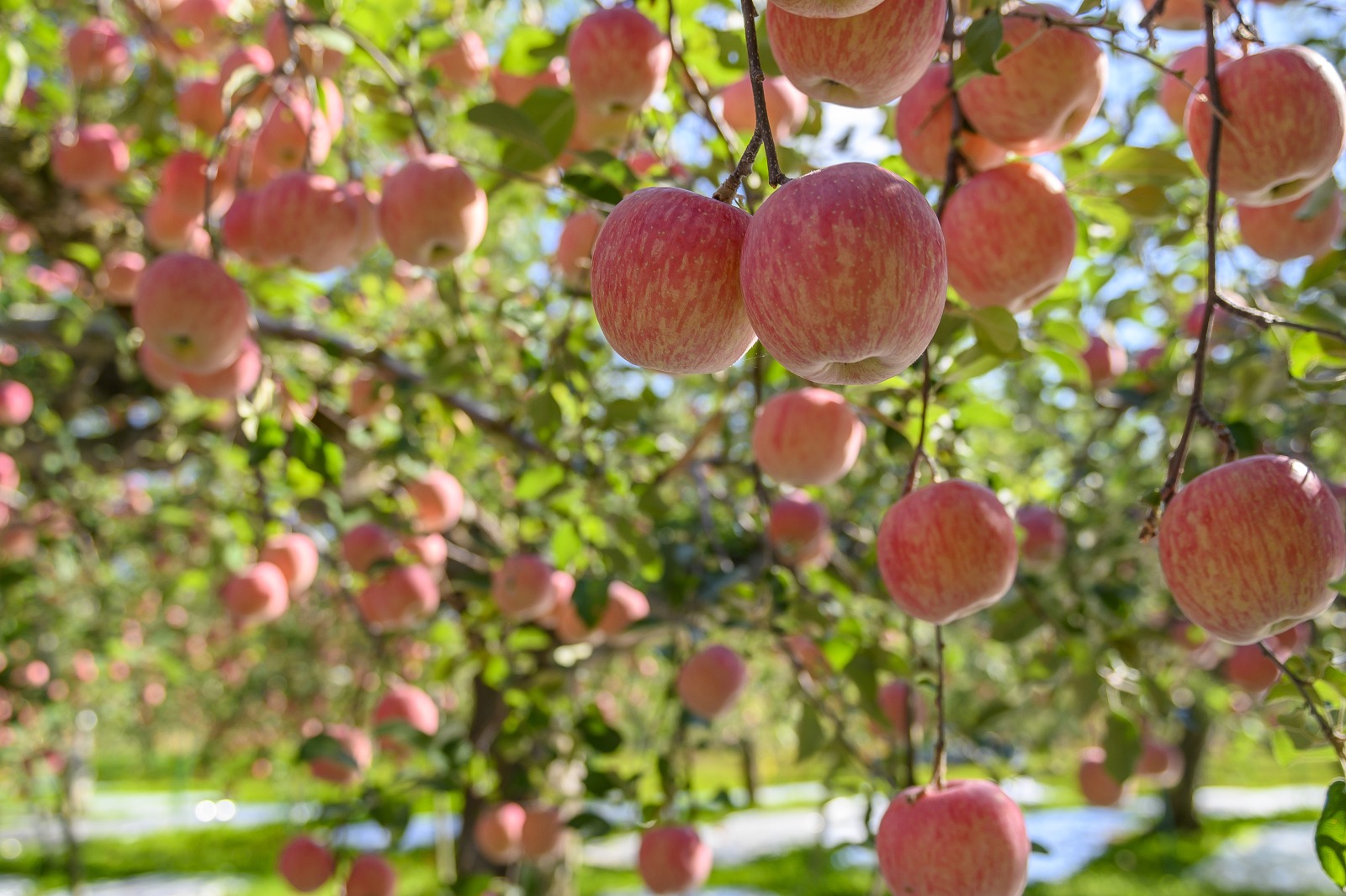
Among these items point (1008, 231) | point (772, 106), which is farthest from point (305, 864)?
point (1008, 231)

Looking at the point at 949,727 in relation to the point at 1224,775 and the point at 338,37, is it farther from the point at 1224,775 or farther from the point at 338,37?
the point at 1224,775

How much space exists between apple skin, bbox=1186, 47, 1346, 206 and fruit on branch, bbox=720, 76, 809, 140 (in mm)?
641

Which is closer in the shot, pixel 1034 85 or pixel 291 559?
pixel 1034 85

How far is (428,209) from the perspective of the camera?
56.8 inches

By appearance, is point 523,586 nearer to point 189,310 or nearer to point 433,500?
point 433,500

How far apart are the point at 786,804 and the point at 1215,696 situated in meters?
Answer: 13.3

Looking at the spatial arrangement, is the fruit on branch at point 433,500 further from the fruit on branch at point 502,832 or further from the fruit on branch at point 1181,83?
the fruit on branch at point 1181,83

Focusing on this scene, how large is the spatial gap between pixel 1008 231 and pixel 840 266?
51cm

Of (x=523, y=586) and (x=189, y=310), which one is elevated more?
(x=189, y=310)

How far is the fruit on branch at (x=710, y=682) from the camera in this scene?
2209mm

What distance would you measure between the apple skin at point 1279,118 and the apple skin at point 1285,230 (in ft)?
0.89

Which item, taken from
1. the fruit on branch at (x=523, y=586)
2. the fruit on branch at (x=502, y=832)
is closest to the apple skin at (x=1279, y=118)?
the fruit on branch at (x=523, y=586)

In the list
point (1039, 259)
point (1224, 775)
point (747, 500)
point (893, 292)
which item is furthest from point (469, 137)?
point (1224, 775)

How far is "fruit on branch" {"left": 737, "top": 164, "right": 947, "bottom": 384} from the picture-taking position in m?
0.69
